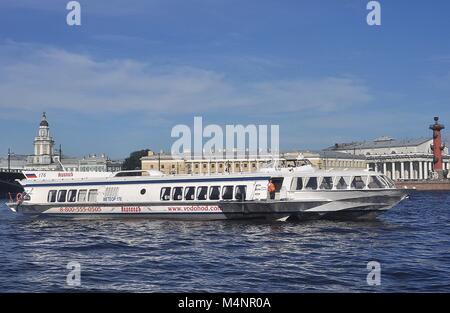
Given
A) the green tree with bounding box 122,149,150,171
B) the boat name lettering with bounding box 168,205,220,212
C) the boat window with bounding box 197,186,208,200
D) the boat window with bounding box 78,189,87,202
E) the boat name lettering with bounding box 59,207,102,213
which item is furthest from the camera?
the green tree with bounding box 122,149,150,171

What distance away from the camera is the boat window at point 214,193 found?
1118 inches

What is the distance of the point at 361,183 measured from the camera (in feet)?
87.6

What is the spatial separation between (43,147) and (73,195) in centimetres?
16231

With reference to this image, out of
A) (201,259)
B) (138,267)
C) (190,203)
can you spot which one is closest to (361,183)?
(190,203)

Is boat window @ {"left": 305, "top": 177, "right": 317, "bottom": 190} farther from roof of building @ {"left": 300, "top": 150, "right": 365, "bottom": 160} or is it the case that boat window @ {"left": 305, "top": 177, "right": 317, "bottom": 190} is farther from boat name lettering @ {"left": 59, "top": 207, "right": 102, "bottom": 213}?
roof of building @ {"left": 300, "top": 150, "right": 365, "bottom": 160}

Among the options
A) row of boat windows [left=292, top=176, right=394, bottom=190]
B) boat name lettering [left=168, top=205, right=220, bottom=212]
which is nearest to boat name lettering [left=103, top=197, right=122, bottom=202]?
boat name lettering [left=168, top=205, right=220, bottom=212]

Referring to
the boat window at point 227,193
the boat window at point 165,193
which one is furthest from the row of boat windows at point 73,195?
the boat window at point 227,193

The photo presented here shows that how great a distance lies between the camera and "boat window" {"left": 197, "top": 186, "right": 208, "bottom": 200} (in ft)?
94.0

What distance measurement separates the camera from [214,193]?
28.5 metres

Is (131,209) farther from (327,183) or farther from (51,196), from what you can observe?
(327,183)

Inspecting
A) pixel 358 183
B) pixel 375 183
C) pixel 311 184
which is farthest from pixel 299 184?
pixel 375 183

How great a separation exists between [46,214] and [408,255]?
22.2m

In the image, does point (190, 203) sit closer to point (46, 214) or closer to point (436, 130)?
point (46, 214)

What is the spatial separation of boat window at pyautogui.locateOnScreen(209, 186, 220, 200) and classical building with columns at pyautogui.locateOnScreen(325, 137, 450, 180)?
12537 centimetres
